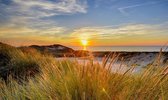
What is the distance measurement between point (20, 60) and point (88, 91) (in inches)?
215

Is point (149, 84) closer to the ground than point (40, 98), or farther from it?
farther from it

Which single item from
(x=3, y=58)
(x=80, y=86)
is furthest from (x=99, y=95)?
(x=3, y=58)

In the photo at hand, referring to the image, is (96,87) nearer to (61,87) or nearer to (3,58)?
(61,87)

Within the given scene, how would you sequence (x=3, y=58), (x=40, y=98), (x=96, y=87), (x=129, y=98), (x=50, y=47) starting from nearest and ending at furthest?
(x=129, y=98), (x=96, y=87), (x=40, y=98), (x=3, y=58), (x=50, y=47)

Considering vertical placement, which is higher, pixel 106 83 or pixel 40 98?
pixel 106 83

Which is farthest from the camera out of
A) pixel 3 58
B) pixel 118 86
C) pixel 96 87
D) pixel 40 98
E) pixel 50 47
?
pixel 50 47

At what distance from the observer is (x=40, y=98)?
9.11ft

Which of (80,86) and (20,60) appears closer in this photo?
(80,86)

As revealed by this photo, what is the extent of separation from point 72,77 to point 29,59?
209 inches

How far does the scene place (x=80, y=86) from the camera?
259 cm

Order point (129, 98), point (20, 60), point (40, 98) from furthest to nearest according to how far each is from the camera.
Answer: point (20, 60) → point (40, 98) → point (129, 98)

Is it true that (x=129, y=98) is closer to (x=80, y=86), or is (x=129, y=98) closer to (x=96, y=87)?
(x=96, y=87)

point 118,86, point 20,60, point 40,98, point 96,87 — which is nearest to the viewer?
point 96,87

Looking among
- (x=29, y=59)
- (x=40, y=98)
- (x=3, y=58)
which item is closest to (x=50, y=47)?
(x=3, y=58)
